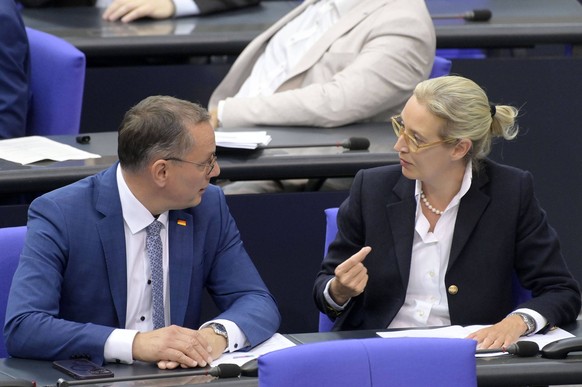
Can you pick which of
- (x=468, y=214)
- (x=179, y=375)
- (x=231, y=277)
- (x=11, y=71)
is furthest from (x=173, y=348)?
(x=11, y=71)

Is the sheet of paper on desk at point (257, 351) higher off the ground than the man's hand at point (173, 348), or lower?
lower

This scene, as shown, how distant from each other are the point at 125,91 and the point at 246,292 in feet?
6.25

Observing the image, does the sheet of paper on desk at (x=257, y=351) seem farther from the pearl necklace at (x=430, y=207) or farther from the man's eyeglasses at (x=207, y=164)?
the pearl necklace at (x=430, y=207)

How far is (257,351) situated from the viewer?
117 inches

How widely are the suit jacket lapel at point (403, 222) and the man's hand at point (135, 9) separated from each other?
2.13 meters

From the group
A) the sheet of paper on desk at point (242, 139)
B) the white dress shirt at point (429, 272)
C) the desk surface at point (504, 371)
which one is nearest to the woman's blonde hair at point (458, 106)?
the white dress shirt at point (429, 272)

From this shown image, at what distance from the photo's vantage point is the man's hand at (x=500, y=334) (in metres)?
2.98

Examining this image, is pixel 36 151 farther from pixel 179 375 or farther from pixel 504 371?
pixel 504 371

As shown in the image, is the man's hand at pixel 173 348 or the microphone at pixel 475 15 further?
the microphone at pixel 475 15

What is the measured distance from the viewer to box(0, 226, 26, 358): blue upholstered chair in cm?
312

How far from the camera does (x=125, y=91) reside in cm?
495

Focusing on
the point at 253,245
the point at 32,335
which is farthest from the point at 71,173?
the point at 32,335

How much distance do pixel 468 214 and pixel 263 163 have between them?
0.80 m

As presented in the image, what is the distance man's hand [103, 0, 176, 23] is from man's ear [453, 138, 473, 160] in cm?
222
